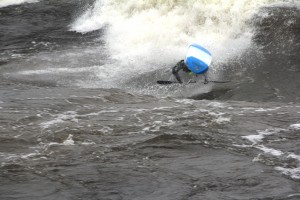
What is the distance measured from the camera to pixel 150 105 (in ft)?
25.0

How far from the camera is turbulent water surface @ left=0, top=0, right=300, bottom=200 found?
195 inches

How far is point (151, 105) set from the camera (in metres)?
7.61

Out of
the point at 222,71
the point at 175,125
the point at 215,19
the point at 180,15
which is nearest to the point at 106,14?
the point at 180,15

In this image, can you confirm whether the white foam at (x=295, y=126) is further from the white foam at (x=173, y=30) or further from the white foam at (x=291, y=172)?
the white foam at (x=173, y=30)

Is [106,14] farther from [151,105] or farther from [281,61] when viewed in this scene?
[151,105]

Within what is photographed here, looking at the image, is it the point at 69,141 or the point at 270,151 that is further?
the point at 69,141

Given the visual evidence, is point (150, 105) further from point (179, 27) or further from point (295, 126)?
point (179, 27)

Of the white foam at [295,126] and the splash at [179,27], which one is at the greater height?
the splash at [179,27]

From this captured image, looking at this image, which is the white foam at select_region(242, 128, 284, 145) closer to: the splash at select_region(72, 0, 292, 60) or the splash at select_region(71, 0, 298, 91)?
the splash at select_region(71, 0, 298, 91)

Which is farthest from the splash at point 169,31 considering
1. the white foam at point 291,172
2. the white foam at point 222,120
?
the white foam at point 291,172

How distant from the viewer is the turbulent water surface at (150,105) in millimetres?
Answer: 4953

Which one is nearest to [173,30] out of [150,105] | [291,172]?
[150,105]

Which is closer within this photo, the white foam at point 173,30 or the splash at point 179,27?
the white foam at point 173,30

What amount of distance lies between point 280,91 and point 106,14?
7.41 metres
